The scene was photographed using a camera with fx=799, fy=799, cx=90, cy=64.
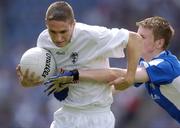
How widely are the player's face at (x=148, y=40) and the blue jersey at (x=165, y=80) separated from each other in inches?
4.0

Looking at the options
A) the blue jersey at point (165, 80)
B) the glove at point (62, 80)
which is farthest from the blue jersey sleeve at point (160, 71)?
the glove at point (62, 80)

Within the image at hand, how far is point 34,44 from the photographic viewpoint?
1329 cm

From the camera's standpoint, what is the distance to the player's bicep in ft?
23.0

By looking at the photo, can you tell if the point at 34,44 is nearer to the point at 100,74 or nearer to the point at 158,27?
the point at 158,27

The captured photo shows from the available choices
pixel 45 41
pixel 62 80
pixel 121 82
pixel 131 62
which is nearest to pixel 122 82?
pixel 121 82

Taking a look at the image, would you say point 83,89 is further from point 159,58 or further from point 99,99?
point 159,58

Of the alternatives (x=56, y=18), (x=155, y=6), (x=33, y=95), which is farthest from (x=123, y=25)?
(x=56, y=18)

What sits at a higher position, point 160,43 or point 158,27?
point 158,27

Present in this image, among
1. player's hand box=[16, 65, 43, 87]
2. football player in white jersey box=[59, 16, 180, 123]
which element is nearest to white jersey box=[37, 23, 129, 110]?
player's hand box=[16, 65, 43, 87]

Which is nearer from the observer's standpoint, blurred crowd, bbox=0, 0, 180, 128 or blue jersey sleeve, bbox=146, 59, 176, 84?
blue jersey sleeve, bbox=146, 59, 176, 84

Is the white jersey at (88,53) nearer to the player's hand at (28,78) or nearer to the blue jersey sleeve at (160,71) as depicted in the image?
the player's hand at (28,78)

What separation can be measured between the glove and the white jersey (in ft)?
0.39

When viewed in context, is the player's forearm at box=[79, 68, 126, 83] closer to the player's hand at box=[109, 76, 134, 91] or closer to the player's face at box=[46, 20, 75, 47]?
the player's hand at box=[109, 76, 134, 91]

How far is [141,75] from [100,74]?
21.4 inches
